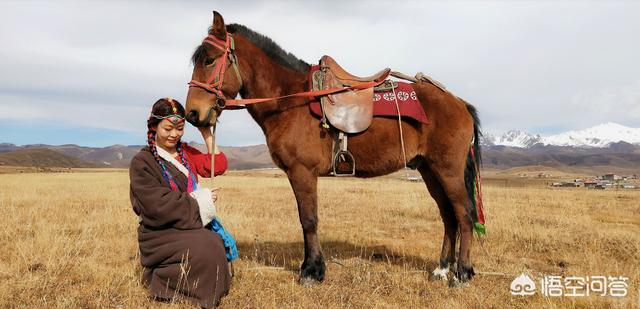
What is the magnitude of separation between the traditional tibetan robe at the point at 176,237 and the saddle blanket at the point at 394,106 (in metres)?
1.96

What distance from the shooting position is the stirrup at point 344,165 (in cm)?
493

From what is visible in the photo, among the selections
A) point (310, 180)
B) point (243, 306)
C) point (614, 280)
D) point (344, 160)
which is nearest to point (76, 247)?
point (243, 306)

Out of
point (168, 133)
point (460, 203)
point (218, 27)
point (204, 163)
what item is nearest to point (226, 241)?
point (204, 163)

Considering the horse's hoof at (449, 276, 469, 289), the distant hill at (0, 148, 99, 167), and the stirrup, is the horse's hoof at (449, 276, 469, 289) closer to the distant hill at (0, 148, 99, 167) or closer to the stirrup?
the stirrup

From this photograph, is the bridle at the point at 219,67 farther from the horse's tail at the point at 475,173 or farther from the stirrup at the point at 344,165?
the horse's tail at the point at 475,173

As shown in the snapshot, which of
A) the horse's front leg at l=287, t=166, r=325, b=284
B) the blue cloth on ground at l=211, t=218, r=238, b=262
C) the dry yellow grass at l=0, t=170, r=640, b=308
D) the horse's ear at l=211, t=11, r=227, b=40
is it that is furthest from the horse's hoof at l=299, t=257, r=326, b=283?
the horse's ear at l=211, t=11, r=227, b=40

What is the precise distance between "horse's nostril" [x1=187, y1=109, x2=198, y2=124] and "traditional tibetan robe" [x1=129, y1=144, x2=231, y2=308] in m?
0.52

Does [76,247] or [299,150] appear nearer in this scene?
[299,150]

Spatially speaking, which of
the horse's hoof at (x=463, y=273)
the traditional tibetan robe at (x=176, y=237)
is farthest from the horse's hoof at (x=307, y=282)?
the horse's hoof at (x=463, y=273)

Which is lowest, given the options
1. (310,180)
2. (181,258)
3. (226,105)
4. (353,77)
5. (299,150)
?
(181,258)

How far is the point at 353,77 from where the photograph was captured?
5297mm

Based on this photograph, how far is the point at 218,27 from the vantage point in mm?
4707

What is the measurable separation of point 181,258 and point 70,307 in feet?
4.02

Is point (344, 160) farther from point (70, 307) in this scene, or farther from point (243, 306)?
point (70, 307)
